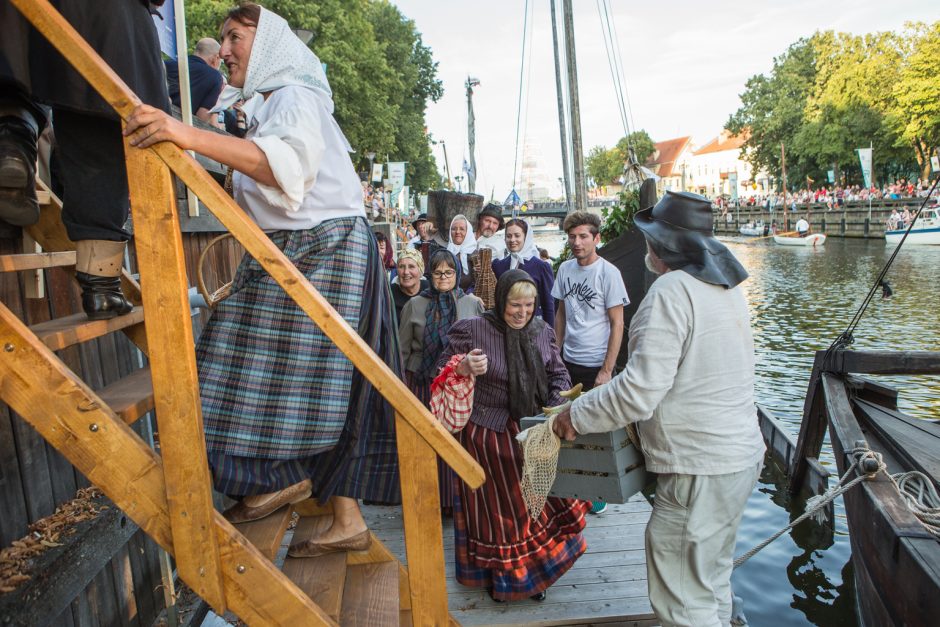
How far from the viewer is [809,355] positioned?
13.2 metres

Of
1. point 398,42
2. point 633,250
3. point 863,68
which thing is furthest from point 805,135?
point 633,250

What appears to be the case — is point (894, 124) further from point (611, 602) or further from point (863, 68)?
point (611, 602)

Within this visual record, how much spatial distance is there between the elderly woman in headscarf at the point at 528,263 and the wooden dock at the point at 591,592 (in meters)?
2.04

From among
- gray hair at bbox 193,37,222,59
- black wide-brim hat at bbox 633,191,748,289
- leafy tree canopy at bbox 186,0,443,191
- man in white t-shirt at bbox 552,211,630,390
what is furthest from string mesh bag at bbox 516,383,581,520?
leafy tree canopy at bbox 186,0,443,191

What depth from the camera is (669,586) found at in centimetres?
271

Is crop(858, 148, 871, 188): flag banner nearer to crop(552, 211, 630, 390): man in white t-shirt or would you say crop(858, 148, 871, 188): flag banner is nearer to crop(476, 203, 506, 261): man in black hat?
crop(476, 203, 506, 261): man in black hat

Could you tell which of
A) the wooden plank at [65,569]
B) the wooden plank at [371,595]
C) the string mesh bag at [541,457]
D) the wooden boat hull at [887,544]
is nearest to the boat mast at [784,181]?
the wooden boat hull at [887,544]

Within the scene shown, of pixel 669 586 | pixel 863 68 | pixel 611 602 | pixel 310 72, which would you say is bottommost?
pixel 611 602

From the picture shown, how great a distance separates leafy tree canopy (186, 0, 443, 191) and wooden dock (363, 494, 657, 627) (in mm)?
19503

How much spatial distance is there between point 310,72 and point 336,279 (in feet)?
2.37

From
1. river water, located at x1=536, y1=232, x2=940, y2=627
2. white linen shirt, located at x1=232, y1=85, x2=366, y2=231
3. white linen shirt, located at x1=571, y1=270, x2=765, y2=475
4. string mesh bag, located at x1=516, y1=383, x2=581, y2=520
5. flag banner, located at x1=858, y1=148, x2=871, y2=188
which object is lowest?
river water, located at x1=536, y1=232, x2=940, y2=627

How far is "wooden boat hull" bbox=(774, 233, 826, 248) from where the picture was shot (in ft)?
117

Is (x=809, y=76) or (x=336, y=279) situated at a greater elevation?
(x=809, y=76)

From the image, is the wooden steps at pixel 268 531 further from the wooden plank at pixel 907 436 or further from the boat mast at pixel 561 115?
the boat mast at pixel 561 115
